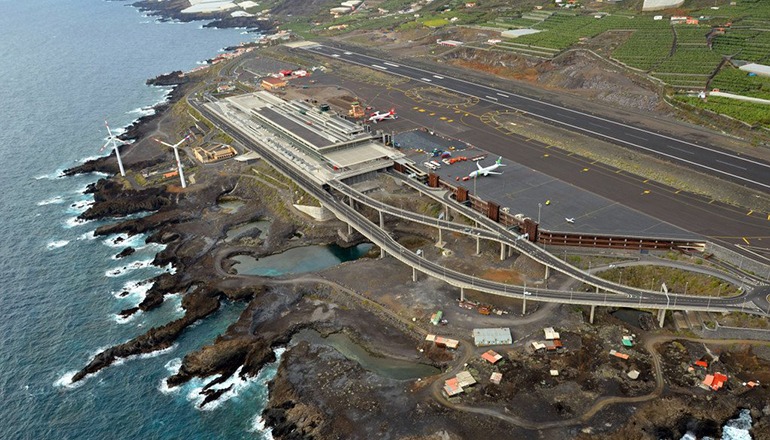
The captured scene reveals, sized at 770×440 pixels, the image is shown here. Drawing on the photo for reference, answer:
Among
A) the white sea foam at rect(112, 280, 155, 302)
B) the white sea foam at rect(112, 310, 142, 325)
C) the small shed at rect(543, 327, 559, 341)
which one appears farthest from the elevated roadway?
the white sea foam at rect(112, 310, 142, 325)

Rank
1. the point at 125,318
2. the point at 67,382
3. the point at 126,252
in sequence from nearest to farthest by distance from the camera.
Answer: the point at 67,382 < the point at 125,318 < the point at 126,252

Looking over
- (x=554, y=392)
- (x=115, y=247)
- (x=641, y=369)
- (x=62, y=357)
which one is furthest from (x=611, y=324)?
(x=115, y=247)

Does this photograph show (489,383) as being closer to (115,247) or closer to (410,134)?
(410,134)

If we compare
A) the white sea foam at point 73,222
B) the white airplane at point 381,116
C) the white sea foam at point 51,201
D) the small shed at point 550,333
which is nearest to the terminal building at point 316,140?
the white airplane at point 381,116

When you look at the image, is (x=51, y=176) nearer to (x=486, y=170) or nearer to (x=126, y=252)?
(x=126, y=252)

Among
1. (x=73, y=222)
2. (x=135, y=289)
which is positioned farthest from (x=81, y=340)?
(x=73, y=222)

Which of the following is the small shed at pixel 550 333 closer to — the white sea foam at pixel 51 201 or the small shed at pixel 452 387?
the small shed at pixel 452 387

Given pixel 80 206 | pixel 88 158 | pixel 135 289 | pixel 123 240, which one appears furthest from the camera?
pixel 88 158

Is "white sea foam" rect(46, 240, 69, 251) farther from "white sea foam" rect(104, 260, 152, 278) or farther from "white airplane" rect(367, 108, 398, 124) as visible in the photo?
"white airplane" rect(367, 108, 398, 124)

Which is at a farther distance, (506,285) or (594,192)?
(594,192)

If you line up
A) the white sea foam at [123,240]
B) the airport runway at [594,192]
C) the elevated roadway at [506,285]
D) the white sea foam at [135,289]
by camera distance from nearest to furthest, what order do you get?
the elevated roadway at [506,285], the airport runway at [594,192], the white sea foam at [135,289], the white sea foam at [123,240]
